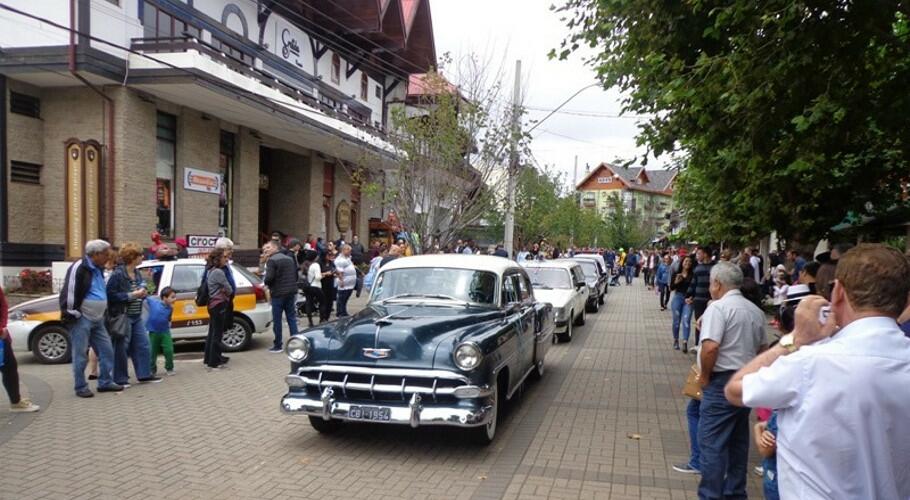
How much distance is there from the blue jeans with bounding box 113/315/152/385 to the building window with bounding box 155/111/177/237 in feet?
31.4

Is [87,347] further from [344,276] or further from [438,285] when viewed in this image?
[344,276]

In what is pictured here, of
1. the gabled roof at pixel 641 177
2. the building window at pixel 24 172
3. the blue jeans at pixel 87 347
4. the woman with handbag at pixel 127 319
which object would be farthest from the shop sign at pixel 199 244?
the gabled roof at pixel 641 177

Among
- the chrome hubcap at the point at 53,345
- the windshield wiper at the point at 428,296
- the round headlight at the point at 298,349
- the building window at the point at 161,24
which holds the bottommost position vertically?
the chrome hubcap at the point at 53,345

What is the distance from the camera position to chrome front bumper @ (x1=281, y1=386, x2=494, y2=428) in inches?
197

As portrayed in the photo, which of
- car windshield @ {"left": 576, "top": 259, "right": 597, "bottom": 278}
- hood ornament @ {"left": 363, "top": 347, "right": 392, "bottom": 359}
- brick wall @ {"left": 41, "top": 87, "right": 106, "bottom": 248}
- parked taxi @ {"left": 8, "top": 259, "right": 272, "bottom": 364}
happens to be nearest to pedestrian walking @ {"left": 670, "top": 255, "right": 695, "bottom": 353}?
hood ornament @ {"left": 363, "top": 347, "right": 392, "bottom": 359}

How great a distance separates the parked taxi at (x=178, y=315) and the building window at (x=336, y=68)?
16764 mm

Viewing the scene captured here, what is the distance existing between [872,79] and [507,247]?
13.6 meters

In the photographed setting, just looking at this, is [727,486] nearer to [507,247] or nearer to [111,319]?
[111,319]

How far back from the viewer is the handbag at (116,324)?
Answer: 7.18 meters

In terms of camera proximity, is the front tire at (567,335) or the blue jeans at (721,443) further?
the front tire at (567,335)

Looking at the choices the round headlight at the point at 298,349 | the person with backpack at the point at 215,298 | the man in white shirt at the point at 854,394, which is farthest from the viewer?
the person with backpack at the point at 215,298

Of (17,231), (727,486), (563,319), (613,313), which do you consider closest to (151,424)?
(727,486)

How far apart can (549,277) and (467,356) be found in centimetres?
803

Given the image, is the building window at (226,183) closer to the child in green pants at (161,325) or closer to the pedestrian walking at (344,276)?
the pedestrian walking at (344,276)
